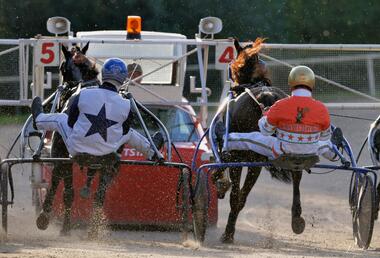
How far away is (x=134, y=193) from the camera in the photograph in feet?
53.0

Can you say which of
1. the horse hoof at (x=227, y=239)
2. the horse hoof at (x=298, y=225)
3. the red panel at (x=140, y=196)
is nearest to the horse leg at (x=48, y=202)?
the red panel at (x=140, y=196)

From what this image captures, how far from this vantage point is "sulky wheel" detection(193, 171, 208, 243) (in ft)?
46.9

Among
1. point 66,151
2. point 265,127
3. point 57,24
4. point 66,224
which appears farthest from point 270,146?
point 57,24

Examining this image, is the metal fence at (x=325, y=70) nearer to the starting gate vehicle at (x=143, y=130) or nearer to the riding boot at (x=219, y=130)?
the starting gate vehicle at (x=143, y=130)

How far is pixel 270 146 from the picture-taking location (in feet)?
45.3

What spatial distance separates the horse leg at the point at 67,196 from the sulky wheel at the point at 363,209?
304cm

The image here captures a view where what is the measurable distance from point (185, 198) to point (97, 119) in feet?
4.36

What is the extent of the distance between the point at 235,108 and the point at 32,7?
17053 mm

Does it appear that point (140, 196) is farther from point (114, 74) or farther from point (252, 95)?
point (114, 74)

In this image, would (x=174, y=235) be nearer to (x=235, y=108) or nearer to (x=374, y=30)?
(x=235, y=108)

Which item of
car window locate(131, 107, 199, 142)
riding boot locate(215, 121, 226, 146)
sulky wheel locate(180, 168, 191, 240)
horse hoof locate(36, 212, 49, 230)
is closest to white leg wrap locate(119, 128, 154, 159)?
sulky wheel locate(180, 168, 191, 240)

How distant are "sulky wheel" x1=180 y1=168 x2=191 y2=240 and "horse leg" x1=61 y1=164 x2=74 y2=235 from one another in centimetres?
134

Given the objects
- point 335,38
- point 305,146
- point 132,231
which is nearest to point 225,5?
point 335,38

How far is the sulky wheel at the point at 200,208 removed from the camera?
14.3 m
